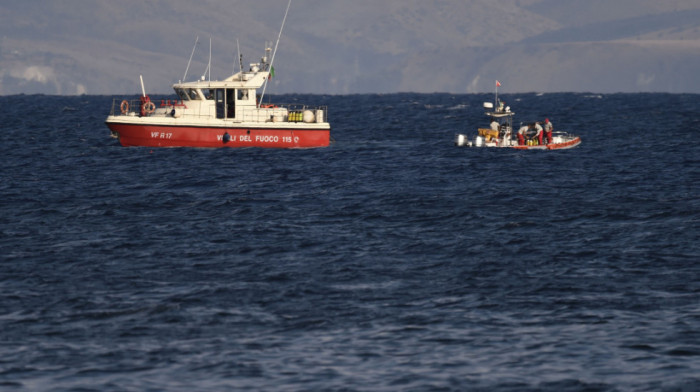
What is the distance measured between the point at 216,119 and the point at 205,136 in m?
1.14

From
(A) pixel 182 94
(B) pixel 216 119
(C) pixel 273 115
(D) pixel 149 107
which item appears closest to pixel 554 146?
(C) pixel 273 115

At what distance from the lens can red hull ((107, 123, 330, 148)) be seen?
5734cm

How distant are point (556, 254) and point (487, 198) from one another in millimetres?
12167

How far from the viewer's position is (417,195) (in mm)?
43594

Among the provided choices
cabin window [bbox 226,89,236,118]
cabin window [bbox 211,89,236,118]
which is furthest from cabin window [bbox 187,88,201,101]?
cabin window [bbox 226,89,236,118]

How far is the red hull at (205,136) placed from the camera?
57344 millimetres

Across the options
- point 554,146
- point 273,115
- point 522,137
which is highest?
point 273,115

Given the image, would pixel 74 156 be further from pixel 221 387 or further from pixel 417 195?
pixel 221 387

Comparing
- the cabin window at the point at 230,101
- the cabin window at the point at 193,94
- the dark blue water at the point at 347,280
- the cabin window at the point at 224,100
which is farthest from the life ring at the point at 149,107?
the dark blue water at the point at 347,280

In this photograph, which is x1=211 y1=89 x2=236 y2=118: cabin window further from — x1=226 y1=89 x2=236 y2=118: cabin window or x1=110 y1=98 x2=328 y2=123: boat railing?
x1=110 y1=98 x2=328 y2=123: boat railing

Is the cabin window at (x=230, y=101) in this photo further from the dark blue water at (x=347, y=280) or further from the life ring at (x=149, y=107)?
the dark blue water at (x=347, y=280)

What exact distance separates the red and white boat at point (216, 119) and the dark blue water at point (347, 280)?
16.5 feet

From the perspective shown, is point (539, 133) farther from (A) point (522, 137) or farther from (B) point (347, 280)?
(B) point (347, 280)

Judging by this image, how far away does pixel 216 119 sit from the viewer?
5747cm
